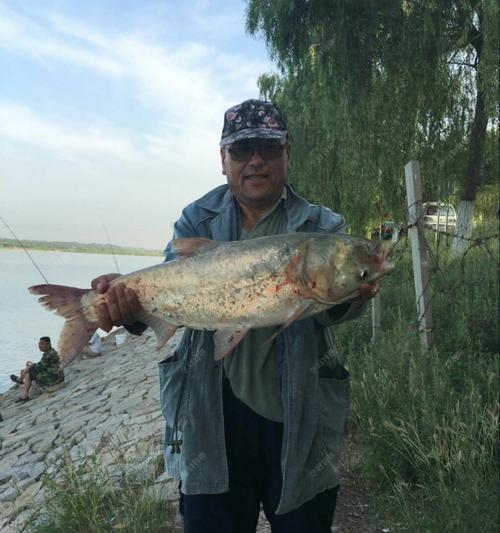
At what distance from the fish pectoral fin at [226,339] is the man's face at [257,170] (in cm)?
72

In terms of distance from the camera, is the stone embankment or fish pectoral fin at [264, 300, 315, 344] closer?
fish pectoral fin at [264, 300, 315, 344]

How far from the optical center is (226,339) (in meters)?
2.32

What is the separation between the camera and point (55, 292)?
280cm

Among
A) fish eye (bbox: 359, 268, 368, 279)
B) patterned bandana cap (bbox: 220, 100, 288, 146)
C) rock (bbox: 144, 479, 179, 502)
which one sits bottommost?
rock (bbox: 144, 479, 179, 502)

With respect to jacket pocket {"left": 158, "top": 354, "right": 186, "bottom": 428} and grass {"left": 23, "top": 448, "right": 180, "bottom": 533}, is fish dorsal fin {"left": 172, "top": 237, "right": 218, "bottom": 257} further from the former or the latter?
grass {"left": 23, "top": 448, "right": 180, "bottom": 533}

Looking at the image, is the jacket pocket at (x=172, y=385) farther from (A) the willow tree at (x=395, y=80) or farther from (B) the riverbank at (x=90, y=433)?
(A) the willow tree at (x=395, y=80)

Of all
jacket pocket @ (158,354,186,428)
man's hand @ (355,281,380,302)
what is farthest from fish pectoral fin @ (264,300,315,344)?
jacket pocket @ (158,354,186,428)

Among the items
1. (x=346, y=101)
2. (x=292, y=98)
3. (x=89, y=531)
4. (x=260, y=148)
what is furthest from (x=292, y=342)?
(x=292, y=98)

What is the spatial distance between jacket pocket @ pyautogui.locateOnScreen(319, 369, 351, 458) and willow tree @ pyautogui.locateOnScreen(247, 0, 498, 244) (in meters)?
8.92

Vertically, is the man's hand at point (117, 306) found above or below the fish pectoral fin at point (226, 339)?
above

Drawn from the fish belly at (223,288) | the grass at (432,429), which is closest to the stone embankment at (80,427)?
the grass at (432,429)

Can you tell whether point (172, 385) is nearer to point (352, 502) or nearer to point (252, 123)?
point (252, 123)

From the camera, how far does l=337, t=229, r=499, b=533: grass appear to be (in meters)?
3.06

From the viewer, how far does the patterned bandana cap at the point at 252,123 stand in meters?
2.60
